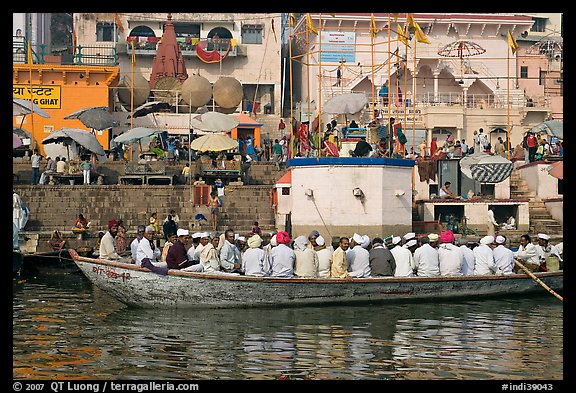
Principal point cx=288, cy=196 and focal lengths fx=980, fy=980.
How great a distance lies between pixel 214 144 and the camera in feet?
102

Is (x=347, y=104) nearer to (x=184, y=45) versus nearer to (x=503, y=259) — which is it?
(x=503, y=259)

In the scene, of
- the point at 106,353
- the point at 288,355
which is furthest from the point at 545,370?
the point at 106,353

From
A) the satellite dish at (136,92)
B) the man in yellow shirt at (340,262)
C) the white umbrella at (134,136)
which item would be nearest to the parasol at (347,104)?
the white umbrella at (134,136)

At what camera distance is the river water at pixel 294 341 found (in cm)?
1242

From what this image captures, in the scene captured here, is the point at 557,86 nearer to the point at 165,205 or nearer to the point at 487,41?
the point at 487,41

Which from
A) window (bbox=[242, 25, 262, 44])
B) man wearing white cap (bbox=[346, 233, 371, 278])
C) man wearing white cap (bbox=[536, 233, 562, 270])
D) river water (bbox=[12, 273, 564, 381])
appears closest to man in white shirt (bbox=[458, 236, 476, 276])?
river water (bbox=[12, 273, 564, 381])

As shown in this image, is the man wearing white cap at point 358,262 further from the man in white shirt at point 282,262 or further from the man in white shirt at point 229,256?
the man in white shirt at point 229,256

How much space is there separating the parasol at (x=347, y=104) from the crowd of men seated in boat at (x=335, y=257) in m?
9.93

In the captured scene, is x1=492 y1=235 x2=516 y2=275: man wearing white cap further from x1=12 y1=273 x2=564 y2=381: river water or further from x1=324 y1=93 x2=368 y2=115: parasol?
x1=324 y1=93 x2=368 y2=115: parasol

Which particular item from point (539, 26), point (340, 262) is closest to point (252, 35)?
point (539, 26)

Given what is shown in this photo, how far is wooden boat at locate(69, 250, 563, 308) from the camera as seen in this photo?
55.8ft

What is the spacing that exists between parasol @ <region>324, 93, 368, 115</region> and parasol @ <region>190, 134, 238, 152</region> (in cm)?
355

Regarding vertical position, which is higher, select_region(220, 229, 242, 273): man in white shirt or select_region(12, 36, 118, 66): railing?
select_region(12, 36, 118, 66): railing

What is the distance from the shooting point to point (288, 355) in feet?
44.0
